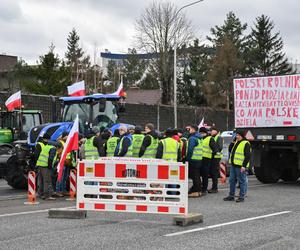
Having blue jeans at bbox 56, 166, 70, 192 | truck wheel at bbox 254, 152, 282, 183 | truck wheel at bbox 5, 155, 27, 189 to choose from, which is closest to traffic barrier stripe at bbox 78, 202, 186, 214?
blue jeans at bbox 56, 166, 70, 192

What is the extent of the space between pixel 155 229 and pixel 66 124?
8.01 m

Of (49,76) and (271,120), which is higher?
(49,76)

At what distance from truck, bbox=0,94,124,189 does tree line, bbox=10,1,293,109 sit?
2839 centimetres

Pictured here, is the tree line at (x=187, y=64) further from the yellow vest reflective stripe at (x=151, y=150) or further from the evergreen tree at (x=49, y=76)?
the yellow vest reflective stripe at (x=151, y=150)

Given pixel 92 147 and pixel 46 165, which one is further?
pixel 92 147

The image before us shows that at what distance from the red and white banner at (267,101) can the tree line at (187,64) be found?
29812 millimetres

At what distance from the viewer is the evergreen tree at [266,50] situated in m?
69.6

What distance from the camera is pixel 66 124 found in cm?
1709

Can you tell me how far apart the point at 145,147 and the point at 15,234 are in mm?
5296

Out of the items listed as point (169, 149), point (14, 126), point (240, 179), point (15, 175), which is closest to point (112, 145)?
point (169, 149)

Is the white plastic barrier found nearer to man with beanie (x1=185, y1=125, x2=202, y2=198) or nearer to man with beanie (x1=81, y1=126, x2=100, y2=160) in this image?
man with beanie (x1=81, y1=126, x2=100, y2=160)

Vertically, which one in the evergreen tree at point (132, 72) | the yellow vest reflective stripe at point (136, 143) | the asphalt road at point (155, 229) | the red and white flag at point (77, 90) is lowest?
the asphalt road at point (155, 229)

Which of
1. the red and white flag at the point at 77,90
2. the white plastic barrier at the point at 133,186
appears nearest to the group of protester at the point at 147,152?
the white plastic barrier at the point at 133,186

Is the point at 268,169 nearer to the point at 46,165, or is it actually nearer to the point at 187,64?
the point at 46,165
